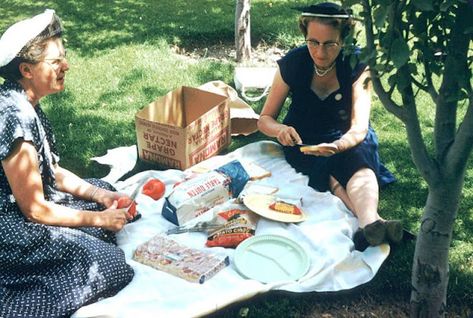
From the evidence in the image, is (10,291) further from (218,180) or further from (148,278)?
(218,180)

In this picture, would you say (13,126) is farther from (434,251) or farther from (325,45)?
(434,251)

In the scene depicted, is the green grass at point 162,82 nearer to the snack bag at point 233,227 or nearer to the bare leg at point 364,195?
the bare leg at point 364,195

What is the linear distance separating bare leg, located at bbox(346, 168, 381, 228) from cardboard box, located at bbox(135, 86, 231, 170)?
109 cm

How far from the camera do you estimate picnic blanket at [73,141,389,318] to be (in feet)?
8.52

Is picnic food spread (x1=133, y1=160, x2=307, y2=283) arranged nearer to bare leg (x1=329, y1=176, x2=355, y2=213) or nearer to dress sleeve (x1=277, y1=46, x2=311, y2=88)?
bare leg (x1=329, y1=176, x2=355, y2=213)

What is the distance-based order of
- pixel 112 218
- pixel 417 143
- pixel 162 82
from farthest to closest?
pixel 162 82 → pixel 112 218 → pixel 417 143

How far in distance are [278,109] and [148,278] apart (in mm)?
1508

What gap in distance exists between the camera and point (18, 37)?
97.0 inches

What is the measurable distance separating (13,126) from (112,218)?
701mm

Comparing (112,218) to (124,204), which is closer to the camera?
(112,218)

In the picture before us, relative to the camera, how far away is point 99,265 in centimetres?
259

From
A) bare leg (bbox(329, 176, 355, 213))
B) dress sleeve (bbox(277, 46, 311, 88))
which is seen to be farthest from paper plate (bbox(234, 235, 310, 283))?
dress sleeve (bbox(277, 46, 311, 88))

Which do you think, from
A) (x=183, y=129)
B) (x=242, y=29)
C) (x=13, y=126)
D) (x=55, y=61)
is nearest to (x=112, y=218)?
(x=13, y=126)

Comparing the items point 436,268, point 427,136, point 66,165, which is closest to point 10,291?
point 66,165
